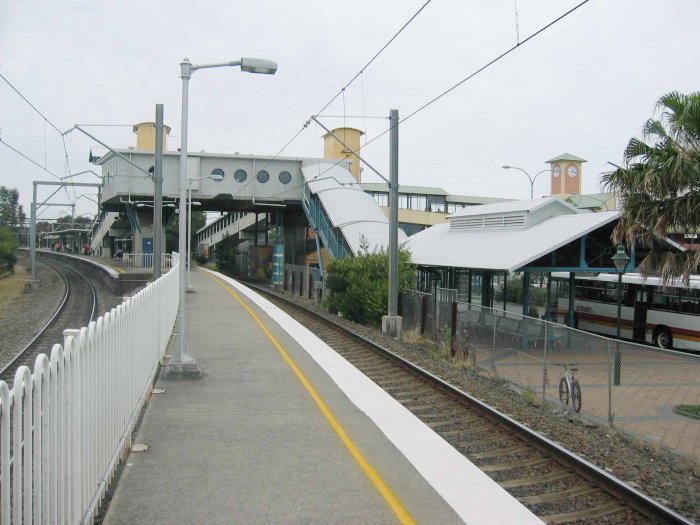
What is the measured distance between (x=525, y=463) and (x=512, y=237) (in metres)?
18.2

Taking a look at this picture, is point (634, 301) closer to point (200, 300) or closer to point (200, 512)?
point (200, 300)

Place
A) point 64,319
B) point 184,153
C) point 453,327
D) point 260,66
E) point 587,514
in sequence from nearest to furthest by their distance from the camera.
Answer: point 587,514, point 184,153, point 260,66, point 453,327, point 64,319

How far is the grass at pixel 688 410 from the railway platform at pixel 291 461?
6538mm

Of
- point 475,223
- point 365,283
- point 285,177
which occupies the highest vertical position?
point 285,177

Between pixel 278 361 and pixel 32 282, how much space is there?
35.5 meters

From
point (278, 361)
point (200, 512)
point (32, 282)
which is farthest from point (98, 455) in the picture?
point (32, 282)

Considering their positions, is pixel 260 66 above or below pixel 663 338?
above

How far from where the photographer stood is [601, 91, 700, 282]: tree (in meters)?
13.0

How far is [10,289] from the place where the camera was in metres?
45.0

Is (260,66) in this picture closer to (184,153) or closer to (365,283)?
(184,153)

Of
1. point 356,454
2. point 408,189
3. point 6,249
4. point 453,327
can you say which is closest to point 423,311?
point 453,327

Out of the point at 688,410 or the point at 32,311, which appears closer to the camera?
the point at 688,410

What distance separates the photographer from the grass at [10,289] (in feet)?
116

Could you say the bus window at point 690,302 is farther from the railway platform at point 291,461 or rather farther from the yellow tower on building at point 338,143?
the yellow tower on building at point 338,143
